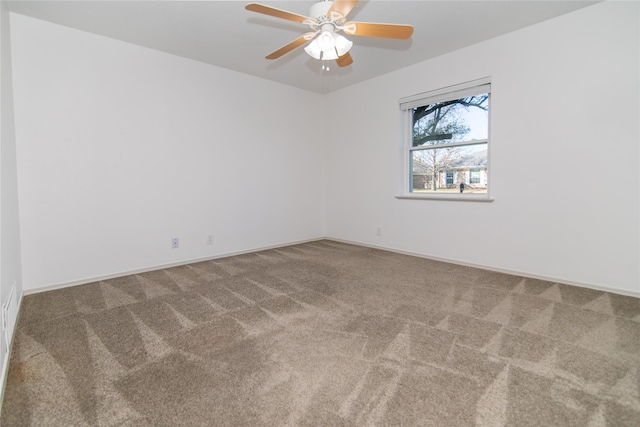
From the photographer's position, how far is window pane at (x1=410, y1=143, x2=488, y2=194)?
3537 millimetres

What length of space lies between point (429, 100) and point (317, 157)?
6.77 ft

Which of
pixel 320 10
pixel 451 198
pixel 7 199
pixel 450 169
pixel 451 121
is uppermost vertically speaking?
pixel 320 10

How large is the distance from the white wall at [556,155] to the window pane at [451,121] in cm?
22

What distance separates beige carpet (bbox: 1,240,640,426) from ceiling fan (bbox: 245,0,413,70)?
2.00m

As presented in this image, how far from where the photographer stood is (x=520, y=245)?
3158mm

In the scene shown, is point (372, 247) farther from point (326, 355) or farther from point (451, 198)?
point (326, 355)

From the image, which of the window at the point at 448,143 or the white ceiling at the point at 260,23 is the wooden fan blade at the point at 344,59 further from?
the window at the point at 448,143

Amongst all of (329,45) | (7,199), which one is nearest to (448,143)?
(329,45)

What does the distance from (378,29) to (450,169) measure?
7.41ft

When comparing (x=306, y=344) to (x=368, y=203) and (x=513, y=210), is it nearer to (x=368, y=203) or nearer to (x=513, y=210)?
(x=513, y=210)

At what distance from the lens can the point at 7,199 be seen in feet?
Result: 6.95

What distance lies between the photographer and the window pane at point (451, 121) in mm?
3475

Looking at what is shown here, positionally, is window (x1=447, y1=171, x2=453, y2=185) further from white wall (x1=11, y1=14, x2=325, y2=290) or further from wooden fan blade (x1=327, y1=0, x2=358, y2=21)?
wooden fan blade (x1=327, y1=0, x2=358, y2=21)

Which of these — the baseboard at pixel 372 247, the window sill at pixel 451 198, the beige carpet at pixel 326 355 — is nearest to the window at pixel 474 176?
the window sill at pixel 451 198
